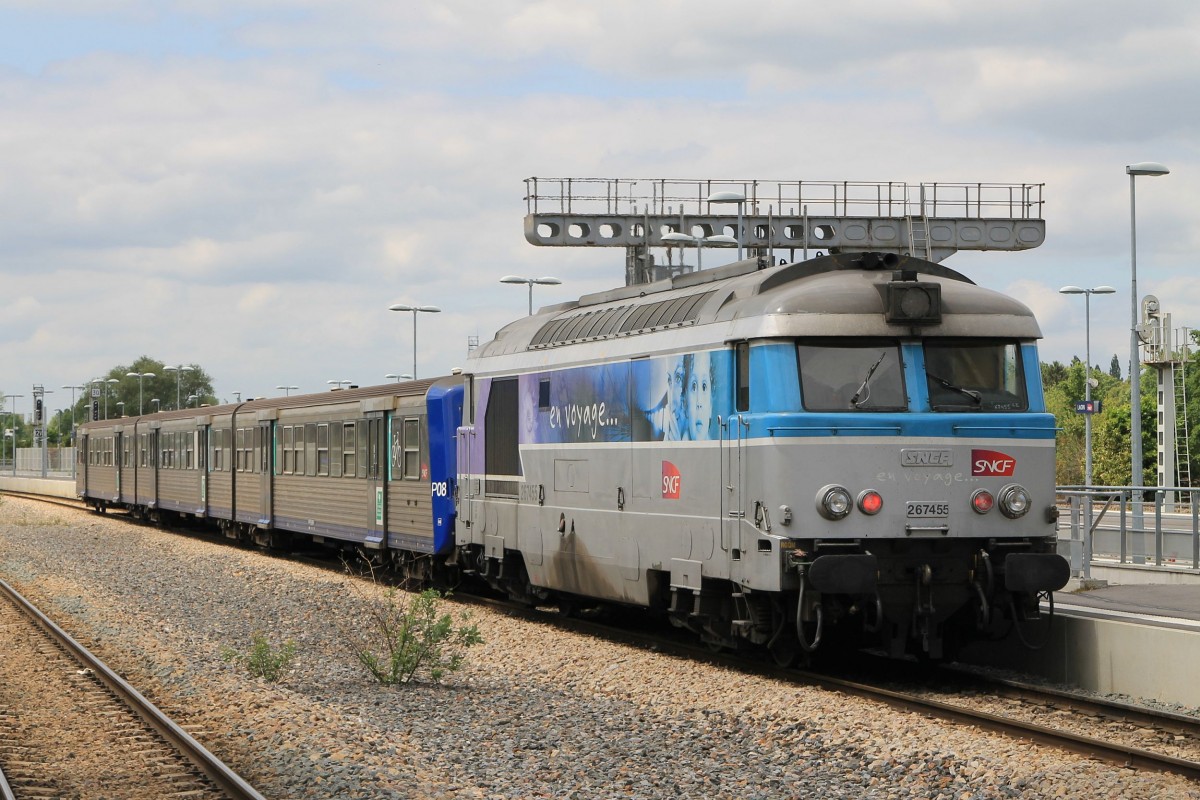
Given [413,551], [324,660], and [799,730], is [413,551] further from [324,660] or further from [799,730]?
[799,730]

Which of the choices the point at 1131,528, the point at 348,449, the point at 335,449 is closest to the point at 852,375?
the point at 1131,528

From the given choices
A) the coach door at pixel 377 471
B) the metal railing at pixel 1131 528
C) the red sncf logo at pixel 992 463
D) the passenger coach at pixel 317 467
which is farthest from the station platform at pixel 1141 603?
the coach door at pixel 377 471

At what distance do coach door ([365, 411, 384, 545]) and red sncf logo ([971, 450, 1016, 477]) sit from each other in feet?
42.5

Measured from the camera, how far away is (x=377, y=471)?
24422 millimetres

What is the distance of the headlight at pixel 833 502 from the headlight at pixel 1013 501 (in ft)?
4.35

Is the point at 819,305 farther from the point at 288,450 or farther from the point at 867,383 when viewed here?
the point at 288,450

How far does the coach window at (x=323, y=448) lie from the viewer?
2744cm

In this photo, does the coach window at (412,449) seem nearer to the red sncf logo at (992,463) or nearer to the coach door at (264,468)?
the coach door at (264,468)

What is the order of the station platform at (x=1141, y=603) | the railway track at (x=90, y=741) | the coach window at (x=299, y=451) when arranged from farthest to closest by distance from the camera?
1. the coach window at (x=299, y=451)
2. the station platform at (x=1141, y=603)
3. the railway track at (x=90, y=741)

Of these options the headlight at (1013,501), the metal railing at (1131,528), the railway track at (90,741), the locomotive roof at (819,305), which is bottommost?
the railway track at (90,741)

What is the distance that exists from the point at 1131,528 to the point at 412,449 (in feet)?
32.7

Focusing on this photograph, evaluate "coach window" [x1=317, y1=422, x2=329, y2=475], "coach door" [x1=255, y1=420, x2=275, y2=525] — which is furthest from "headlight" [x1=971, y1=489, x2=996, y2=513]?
"coach door" [x1=255, y1=420, x2=275, y2=525]

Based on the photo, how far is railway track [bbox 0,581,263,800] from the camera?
9.42 meters

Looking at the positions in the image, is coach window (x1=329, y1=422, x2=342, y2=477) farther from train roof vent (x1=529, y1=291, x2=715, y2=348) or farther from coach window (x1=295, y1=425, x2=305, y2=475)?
train roof vent (x1=529, y1=291, x2=715, y2=348)
